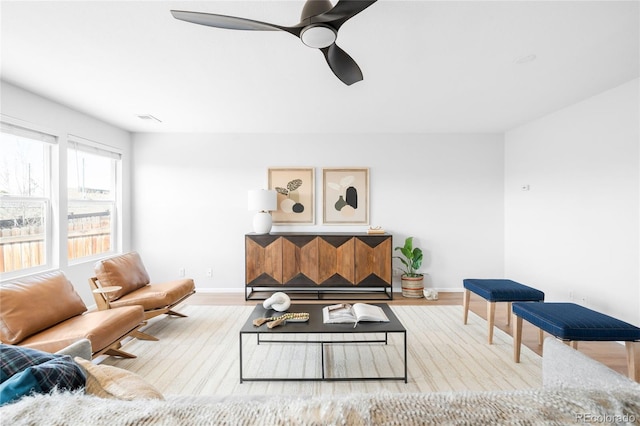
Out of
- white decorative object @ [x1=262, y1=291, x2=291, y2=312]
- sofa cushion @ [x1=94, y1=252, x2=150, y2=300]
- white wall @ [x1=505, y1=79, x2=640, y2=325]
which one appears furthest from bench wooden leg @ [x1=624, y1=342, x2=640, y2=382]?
sofa cushion @ [x1=94, y1=252, x2=150, y2=300]

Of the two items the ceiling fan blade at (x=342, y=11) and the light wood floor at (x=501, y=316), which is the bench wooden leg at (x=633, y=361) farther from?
the ceiling fan blade at (x=342, y=11)

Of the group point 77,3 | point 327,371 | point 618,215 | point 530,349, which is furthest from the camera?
point 618,215

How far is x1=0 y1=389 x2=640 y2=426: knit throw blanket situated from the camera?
0.71 metres

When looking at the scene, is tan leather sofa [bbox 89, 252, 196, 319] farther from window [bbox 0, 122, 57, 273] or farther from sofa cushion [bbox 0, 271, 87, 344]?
window [bbox 0, 122, 57, 273]

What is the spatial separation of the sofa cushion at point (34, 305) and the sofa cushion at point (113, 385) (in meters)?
1.46

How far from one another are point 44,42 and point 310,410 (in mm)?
2811

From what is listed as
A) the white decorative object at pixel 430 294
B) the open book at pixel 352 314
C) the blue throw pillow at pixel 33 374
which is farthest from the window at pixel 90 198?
the white decorative object at pixel 430 294

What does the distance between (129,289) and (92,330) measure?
1.19m

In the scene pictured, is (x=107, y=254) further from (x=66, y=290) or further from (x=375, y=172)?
(x=375, y=172)

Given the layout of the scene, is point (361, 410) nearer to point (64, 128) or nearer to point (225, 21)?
point (225, 21)

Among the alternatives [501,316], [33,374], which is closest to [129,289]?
[33,374]

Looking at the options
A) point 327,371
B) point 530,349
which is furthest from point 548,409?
point 530,349

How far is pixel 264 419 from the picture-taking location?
28.8 inches

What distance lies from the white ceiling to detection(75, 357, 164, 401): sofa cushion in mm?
1838
